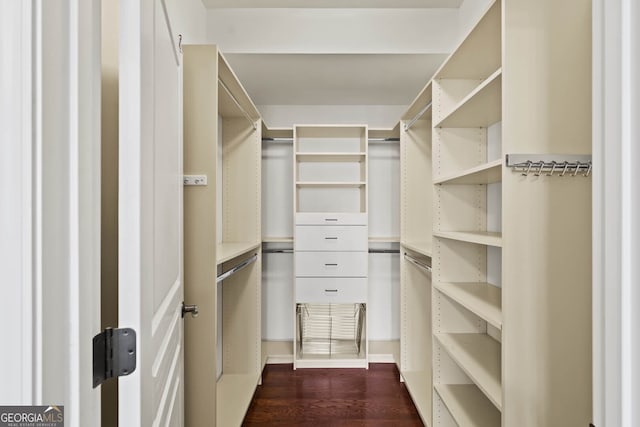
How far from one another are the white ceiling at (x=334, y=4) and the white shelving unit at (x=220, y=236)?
26.5 inches

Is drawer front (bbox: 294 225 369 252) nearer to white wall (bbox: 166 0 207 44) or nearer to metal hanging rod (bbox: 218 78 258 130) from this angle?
metal hanging rod (bbox: 218 78 258 130)

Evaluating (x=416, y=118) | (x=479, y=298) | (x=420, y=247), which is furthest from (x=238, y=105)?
(x=479, y=298)

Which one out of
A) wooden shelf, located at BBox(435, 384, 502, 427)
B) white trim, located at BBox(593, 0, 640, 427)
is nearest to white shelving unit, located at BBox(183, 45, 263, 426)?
wooden shelf, located at BBox(435, 384, 502, 427)

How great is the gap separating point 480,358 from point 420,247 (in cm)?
85

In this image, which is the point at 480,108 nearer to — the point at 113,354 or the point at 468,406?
the point at 468,406

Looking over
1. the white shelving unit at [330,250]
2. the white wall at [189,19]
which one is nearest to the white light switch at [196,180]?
the white wall at [189,19]

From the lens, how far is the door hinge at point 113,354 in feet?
1.95

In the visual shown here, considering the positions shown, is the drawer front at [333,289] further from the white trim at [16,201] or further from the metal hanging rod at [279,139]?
the white trim at [16,201]

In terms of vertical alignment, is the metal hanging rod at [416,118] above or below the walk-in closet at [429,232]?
above

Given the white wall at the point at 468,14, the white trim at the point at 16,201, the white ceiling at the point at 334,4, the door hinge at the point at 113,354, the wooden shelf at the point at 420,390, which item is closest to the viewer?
A: the white trim at the point at 16,201

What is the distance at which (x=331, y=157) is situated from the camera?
123 inches

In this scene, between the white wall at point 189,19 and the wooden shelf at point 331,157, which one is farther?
the wooden shelf at point 331,157

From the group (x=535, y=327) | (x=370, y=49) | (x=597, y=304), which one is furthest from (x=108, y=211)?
(x=370, y=49)

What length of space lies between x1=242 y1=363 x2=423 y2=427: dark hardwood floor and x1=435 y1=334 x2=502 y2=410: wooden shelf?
658 mm
